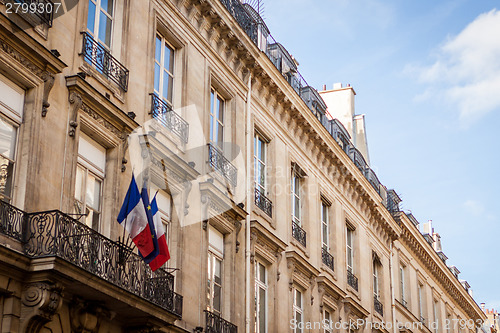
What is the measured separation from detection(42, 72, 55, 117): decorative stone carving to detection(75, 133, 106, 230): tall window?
4.04 feet

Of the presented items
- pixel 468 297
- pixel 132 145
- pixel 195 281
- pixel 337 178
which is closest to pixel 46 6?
pixel 132 145

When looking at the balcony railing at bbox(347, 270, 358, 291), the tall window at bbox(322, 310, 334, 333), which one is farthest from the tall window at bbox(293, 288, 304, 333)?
the balcony railing at bbox(347, 270, 358, 291)

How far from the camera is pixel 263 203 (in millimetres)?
20906

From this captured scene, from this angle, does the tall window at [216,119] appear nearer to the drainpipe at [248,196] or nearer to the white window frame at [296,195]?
the drainpipe at [248,196]

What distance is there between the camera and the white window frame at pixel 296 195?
23.1 m

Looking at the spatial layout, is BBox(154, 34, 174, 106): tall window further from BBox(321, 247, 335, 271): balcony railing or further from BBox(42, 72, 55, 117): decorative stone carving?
BBox(321, 247, 335, 271): balcony railing

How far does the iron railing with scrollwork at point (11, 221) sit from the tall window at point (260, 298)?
348 inches

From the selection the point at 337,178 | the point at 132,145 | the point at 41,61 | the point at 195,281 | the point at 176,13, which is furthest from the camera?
the point at 337,178

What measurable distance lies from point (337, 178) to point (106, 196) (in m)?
12.9

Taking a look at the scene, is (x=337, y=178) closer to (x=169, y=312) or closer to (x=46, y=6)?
(x=169, y=312)

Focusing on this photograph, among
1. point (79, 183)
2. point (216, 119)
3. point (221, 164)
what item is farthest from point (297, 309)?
point (79, 183)

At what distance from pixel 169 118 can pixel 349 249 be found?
467 inches

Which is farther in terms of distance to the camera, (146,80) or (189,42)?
(189,42)

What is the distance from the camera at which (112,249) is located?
43.6ft
